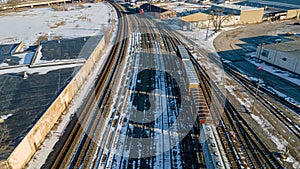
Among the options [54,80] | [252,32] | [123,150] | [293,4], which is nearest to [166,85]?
[123,150]

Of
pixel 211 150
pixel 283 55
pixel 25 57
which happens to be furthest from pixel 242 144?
pixel 25 57

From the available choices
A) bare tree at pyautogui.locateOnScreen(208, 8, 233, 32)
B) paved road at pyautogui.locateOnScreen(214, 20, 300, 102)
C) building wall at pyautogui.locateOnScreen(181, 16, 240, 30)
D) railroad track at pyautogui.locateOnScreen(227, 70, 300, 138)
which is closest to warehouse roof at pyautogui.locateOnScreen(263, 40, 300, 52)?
paved road at pyautogui.locateOnScreen(214, 20, 300, 102)

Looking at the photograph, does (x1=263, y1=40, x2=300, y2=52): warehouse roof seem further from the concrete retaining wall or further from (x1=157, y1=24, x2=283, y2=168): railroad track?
the concrete retaining wall

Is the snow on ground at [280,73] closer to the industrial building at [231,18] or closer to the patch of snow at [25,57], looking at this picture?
the industrial building at [231,18]

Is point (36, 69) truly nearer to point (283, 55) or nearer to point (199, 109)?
point (199, 109)

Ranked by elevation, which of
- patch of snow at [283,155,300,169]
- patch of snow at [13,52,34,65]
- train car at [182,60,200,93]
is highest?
patch of snow at [13,52,34,65]

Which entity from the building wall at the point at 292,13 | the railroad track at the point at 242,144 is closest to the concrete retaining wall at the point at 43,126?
the railroad track at the point at 242,144
